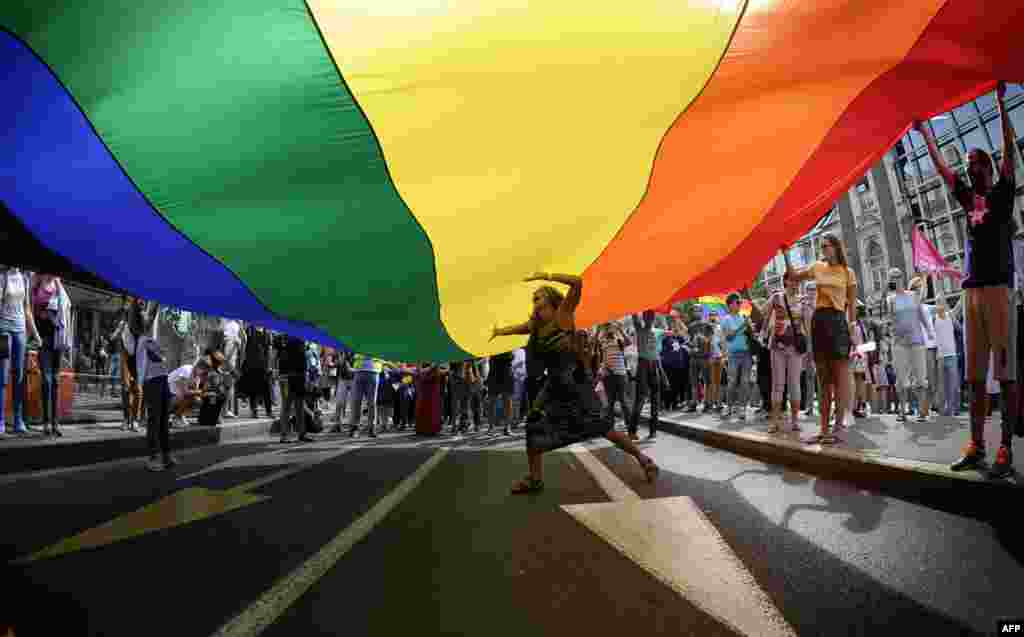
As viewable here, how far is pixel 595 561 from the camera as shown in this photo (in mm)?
2736

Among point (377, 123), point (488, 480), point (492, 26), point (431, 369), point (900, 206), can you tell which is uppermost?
point (900, 206)

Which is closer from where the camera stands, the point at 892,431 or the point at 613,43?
the point at 613,43

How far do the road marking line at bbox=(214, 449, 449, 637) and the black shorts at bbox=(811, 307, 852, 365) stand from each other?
14.4ft

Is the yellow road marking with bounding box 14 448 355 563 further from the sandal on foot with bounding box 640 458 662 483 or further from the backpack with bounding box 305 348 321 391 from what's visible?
the backpack with bounding box 305 348 321 391

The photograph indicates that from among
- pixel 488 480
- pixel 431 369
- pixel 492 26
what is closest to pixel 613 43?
pixel 492 26

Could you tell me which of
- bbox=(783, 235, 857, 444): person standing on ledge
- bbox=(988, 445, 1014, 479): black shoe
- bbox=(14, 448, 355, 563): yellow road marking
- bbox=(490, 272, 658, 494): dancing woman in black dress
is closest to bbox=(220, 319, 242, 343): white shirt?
bbox=(14, 448, 355, 563): yellow road marking

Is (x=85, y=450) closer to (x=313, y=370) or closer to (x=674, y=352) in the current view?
(x=313, y=370)

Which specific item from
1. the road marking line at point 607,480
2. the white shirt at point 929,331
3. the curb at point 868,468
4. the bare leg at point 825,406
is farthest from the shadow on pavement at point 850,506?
the white shirt at point 929,331

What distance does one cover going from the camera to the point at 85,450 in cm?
653

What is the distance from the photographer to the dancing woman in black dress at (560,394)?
4648 millimetres

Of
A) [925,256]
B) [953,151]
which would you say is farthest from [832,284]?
[953,151]

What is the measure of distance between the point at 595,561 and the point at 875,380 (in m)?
10.7

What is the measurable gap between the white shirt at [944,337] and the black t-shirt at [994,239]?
220 inches

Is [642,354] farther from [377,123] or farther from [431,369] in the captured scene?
[377,123]
